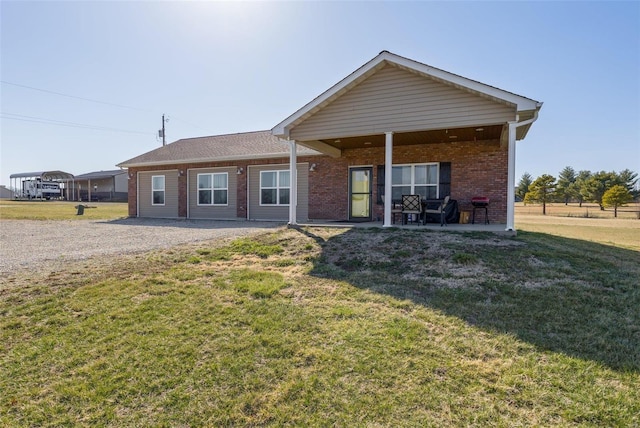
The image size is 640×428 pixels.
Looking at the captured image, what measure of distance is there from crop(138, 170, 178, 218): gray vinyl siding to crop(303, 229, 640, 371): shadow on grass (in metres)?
11.8

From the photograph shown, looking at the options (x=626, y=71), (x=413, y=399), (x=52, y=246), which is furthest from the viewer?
(x=626, y=71)

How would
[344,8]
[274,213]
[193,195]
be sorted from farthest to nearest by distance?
[193,195]
[274,213]
[344,8]

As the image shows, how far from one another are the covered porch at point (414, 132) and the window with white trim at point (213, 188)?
4519mm

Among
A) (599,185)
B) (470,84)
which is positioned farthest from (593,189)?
(470,84)

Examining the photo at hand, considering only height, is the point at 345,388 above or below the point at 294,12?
below

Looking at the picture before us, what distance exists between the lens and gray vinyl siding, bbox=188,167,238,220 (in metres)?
14.9

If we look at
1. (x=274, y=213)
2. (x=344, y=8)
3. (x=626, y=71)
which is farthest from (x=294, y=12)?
(x=626, y=71)

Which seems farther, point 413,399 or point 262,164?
point 262,164

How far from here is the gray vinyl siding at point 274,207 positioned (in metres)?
13.4

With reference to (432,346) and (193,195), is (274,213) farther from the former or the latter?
(432,346)

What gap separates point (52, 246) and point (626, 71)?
65.8 ft

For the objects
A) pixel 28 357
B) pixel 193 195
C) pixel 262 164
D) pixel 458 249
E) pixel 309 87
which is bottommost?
pixel 28 357

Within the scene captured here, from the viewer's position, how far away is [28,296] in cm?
404

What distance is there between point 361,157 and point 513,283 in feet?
28.3
